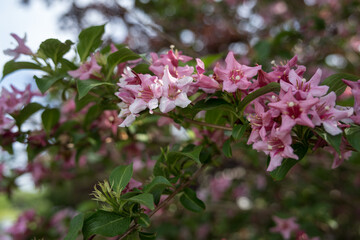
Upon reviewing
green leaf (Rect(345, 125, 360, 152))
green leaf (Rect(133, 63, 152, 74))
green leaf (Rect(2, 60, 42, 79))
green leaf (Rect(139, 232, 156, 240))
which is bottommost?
green leaf (Rect(139, 232, 156, 240))

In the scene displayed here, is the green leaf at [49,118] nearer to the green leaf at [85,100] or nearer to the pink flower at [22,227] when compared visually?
the green leaf at [85,100]

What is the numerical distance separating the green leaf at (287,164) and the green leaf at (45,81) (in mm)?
842

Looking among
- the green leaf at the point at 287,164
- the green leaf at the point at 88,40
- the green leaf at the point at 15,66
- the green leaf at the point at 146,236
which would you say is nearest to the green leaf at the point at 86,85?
the green leaf at the point at 88,40

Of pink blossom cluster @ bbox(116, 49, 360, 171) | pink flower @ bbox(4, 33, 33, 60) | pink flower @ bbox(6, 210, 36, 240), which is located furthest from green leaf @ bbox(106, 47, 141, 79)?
pink flower @ bbox(6, 210, 36, 240)

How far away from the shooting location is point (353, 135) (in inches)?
35.5

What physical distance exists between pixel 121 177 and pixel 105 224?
151 millimetres

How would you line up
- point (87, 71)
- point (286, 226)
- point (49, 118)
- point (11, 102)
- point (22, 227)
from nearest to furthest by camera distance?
point (87, 71) → point (11, 102) → point (49, 118) → point (286, 226) → point (22, 227)

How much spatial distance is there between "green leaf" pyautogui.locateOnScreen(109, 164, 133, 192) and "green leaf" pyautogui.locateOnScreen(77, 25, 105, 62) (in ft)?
1.60

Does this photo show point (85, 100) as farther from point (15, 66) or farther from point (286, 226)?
point (286, 226)

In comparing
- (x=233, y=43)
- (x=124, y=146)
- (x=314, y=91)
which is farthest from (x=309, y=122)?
(x=233, y=43)

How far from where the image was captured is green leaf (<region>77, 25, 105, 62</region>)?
1.25 m

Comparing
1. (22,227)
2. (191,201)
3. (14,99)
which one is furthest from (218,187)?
(14,99)

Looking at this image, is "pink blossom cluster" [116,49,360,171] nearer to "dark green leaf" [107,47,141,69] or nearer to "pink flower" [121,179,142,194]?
"dark green leaf" [107,47,141,69]

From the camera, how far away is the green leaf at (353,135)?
0.88 metres
